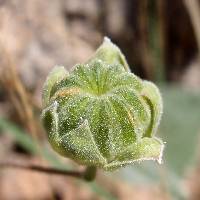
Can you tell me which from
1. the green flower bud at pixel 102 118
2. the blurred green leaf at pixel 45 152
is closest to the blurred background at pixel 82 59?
the blurred green leaf at pixel 45 152

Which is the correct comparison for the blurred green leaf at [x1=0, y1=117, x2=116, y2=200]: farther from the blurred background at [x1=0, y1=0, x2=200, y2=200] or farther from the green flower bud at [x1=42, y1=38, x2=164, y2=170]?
the green flower bud at [x1=42, y1=38, x2=164, y2=170]

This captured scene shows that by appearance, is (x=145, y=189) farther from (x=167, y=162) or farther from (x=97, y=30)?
(x=97, y=30)

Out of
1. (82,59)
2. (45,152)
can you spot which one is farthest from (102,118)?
(82,59)

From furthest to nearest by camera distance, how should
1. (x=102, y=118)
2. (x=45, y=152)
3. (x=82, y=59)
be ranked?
1. (x=82, y=59)
2. (x=45, y=152)
3. (x=102, y=118)

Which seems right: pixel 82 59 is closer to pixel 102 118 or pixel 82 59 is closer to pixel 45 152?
pixel 45 152

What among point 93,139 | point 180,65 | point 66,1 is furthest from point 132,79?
point 180,65

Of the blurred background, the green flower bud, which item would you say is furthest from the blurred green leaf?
the green flower bud
